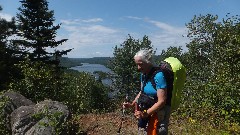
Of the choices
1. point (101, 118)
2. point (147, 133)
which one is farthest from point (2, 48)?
point (147, 133)

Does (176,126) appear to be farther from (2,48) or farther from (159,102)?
(2,48)

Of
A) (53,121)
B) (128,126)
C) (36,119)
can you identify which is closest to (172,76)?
(53,121)

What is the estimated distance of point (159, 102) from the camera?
167 inches

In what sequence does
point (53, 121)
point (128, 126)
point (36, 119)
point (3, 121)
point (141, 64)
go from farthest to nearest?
point (128, 126)
point (3, 121)
point (36, 119)
point (53, 121)
point (141, 64)

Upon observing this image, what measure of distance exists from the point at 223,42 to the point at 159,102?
37217 millimetres

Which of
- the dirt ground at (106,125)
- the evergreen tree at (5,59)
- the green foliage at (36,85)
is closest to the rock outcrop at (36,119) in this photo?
the dirt ground at (106,125)

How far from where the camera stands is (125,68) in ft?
169

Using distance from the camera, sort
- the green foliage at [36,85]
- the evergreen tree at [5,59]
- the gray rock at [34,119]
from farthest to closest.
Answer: the evergreen tree at [5,59] → the green foliage at [36,85] → the gray rock at [34,119]

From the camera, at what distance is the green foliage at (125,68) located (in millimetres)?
51281

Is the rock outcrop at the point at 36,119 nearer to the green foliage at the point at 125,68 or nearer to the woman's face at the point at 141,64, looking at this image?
the woman's face at the point at 141,64

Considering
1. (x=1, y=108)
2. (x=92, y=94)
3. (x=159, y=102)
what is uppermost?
(x=159, y=102)

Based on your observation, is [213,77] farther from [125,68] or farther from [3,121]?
[125,68]

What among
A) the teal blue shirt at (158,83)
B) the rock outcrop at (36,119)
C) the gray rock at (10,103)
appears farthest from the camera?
the gray rock at (10,103)

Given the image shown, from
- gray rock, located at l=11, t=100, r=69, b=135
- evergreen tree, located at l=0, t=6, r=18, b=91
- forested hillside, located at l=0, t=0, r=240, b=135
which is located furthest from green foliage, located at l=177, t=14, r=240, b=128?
evergreen tree, located at l=0, t=6, r=18, b=91
